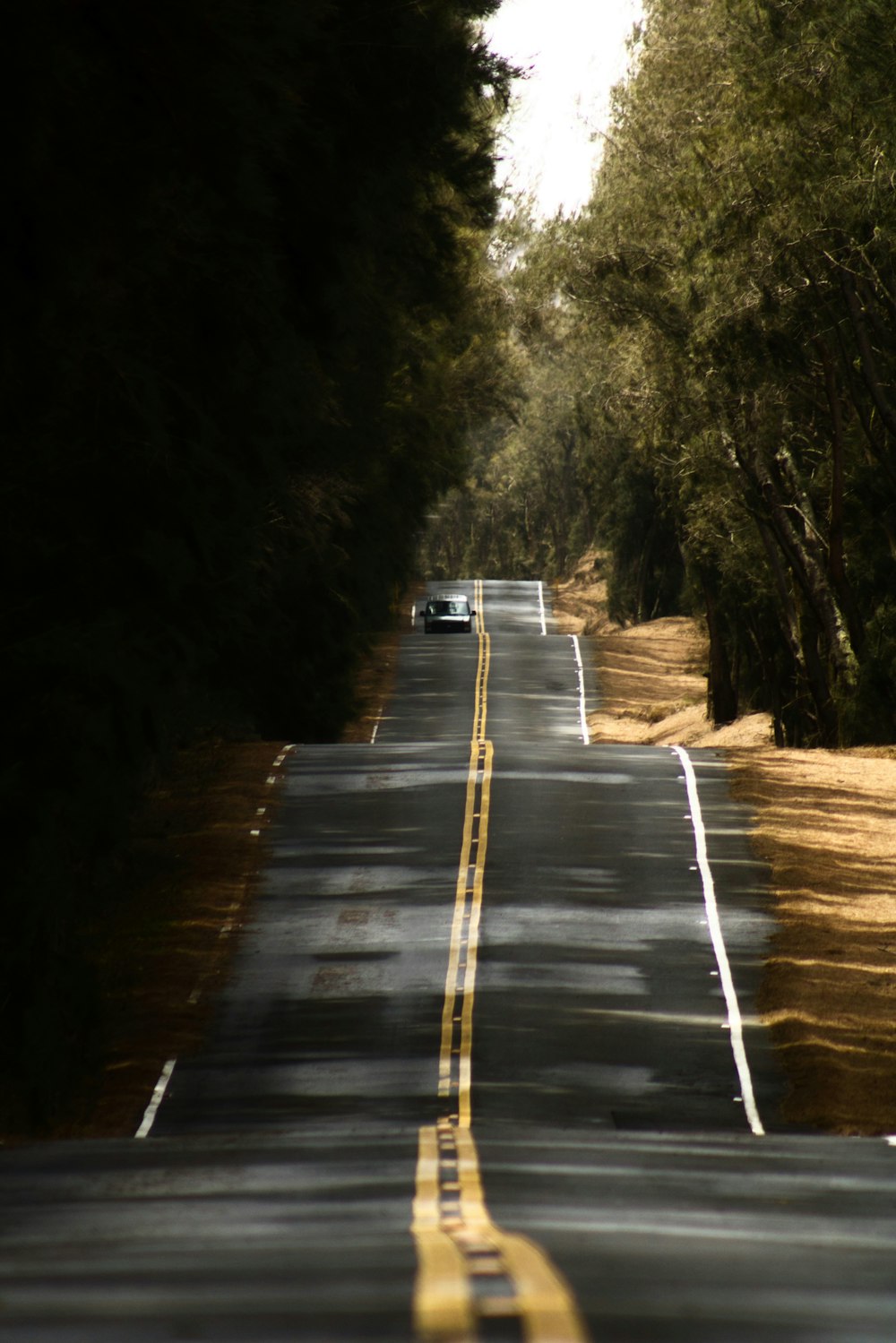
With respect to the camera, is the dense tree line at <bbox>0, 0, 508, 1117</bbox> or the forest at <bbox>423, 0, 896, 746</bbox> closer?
the dense tree line at <bbox>0, 0, 508, 1117</bbox>

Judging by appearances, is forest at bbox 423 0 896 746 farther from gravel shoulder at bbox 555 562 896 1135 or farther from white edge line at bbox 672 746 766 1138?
white edge line at bbox 672 746 766 1138

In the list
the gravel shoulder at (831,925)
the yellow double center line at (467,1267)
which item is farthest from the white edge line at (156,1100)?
the gravel shoulder at (831,925)

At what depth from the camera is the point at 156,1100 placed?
1877 centimetres

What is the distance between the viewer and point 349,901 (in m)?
25.8

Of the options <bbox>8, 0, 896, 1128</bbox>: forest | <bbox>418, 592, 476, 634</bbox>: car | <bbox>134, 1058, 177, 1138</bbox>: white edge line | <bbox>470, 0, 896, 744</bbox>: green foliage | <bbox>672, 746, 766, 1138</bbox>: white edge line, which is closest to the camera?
<bbox>8, 0, 896, 1128</bbox>: forest

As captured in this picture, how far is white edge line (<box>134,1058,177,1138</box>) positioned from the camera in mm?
17703

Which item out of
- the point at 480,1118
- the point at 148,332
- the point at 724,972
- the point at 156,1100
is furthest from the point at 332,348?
the point at 480,1118

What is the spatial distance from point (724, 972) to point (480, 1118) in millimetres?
6417

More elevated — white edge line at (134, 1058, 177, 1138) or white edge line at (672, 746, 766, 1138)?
white edge line at (672, 746, 766, 1138)

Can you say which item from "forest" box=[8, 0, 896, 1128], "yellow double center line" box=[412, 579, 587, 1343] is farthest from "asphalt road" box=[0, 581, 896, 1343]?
"forest" box=[8, 0, 896, 1128]

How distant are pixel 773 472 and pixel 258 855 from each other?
57.8 ft

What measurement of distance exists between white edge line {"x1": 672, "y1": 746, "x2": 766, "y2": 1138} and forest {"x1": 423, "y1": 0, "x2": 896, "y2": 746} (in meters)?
7.72

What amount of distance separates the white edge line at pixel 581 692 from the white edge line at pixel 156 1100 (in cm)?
2950

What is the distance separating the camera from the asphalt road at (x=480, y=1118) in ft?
20.0
